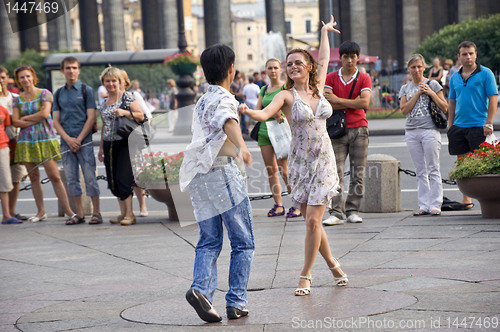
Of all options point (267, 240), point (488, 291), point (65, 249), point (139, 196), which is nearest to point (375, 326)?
point (488, 291)

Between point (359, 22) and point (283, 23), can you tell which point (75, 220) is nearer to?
point (359, 22)

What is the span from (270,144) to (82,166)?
8.54 feet

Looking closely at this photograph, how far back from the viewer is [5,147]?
9.45m

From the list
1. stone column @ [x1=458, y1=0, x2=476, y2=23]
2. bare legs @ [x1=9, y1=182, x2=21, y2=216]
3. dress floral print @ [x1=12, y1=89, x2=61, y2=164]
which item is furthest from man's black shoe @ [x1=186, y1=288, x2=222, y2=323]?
stone column @ [x1=458, y1=0, x2=476, y2=23]

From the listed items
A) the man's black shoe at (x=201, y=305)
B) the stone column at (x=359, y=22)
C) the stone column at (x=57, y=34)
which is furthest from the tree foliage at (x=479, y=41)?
the stone column at (x=57, y=34)

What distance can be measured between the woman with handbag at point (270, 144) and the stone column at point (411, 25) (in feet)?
134

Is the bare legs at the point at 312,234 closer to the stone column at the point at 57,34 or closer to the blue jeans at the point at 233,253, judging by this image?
the blue jeans at the point at 233,253

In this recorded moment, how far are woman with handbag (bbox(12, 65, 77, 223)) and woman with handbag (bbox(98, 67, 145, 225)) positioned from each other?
3.19 feet

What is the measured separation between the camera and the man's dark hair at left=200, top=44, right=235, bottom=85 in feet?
14.8

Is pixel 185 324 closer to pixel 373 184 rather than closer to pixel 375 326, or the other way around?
pixel 375 326

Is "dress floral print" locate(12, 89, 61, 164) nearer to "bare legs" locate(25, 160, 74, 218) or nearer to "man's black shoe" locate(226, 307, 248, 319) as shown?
"bare legs" locate(25, 160, 74, 218)

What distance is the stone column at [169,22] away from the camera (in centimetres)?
5612

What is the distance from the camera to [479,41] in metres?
30.2

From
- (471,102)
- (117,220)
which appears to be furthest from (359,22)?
(117,220)
